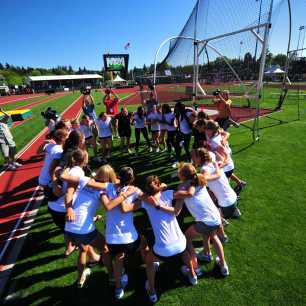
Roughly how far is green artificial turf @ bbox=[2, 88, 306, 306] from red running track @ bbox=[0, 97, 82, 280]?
0.22 m

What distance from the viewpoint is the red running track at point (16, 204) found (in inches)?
196

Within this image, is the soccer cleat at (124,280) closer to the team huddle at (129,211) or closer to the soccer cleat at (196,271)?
the team huddle at (129,211)

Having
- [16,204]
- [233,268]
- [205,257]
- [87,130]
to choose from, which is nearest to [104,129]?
[87,130]

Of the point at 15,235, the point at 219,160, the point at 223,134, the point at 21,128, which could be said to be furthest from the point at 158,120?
the point at 21,128

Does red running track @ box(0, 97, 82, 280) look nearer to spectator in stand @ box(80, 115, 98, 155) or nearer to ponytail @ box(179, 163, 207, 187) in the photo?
spectator in stand @ box(80, 115, 98, 155)

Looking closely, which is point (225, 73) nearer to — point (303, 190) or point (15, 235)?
point (303, 190)

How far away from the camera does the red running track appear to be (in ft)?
16.3

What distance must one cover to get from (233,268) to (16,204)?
545 cm

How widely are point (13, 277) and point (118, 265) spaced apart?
1971 mm

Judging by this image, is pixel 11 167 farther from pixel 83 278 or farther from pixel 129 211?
pixel 129 211

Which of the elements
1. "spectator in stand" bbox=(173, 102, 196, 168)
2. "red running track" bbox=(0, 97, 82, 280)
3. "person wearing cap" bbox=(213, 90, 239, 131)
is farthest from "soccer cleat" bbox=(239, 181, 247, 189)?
"red running track" bbox=(0, 97, 82, 280)

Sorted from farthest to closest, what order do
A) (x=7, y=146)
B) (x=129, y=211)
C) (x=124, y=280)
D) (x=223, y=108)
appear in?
(x=7, y=146)
(x=223, y=108)
(x=124, y=280)
(x=129, y=211)

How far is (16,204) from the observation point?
6.79 m

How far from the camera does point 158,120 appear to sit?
9.48 metres
